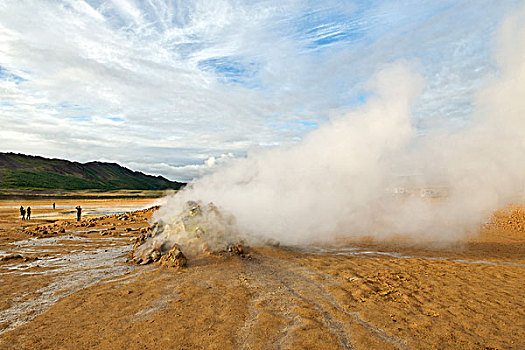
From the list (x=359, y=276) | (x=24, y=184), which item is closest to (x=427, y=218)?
(x=359, y=276)

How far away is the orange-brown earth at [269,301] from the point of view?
16.5 feet

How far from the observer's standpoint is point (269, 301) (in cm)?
657

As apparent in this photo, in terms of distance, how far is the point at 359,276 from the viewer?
834cm

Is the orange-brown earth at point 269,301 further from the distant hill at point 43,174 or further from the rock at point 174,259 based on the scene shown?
the distant hill at point 43,174

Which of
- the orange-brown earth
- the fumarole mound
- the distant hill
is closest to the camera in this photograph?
the orange-brown earth

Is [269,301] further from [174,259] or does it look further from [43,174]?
[43,174]

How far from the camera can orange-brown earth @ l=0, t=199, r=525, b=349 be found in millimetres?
5027

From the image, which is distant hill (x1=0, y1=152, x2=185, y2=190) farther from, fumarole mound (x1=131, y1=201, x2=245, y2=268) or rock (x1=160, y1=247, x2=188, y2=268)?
rock (x1=160, y1=247, x2=188, y2=268)

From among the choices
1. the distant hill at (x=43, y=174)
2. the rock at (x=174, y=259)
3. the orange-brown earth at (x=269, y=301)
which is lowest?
the orange-brown earth at (x=269, y=301)

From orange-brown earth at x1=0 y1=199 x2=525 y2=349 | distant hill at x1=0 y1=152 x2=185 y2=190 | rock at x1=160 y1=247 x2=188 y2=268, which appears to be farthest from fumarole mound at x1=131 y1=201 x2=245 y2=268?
distant hill at x1=0 y1=152 x2=185 y2=190

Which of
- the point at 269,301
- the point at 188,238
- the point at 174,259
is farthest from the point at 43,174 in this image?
the point at 269,301

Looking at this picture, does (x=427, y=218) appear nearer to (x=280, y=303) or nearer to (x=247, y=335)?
(x=280, y=303)

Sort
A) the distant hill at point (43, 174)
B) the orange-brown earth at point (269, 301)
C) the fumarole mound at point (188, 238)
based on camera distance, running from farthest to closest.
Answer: the distant hill at point (43, 174)
the fumarole mound at point (188, 238)
the orange-brown earth at point (269, 301)

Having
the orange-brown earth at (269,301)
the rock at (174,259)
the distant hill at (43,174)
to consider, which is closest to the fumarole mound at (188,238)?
the rock at (174,259)
